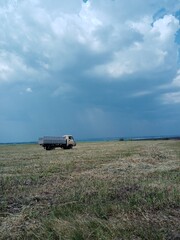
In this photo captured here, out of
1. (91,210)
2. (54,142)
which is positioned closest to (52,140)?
(54,142)

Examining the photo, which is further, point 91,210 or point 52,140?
point 52,140

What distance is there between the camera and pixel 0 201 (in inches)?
409

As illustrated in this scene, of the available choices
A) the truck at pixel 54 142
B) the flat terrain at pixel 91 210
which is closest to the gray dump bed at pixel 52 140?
the truck at pixel 54 142

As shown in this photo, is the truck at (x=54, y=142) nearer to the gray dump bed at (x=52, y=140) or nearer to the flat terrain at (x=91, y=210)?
the gray dump bed at (x=52, y=140)

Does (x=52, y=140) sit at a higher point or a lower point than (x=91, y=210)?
higher

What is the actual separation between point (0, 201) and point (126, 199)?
13.5 feet

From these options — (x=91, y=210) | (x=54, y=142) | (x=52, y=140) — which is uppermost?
(x=52, y=140)

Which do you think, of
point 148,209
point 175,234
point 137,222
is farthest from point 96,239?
point 148,209

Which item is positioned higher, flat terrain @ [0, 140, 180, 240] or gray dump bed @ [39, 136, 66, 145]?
gray dump bed @ [39, 136, 66, 145]

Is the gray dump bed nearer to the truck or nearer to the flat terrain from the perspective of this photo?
the truck

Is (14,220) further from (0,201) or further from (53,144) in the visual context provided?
(53,144)

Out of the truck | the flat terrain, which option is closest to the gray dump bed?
the truck

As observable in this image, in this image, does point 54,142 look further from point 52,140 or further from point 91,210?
point 91,210

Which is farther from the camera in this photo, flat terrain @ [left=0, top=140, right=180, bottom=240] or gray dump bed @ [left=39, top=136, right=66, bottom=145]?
gray dump bed @ [left=39, top=136, right=66, bottom=145]
